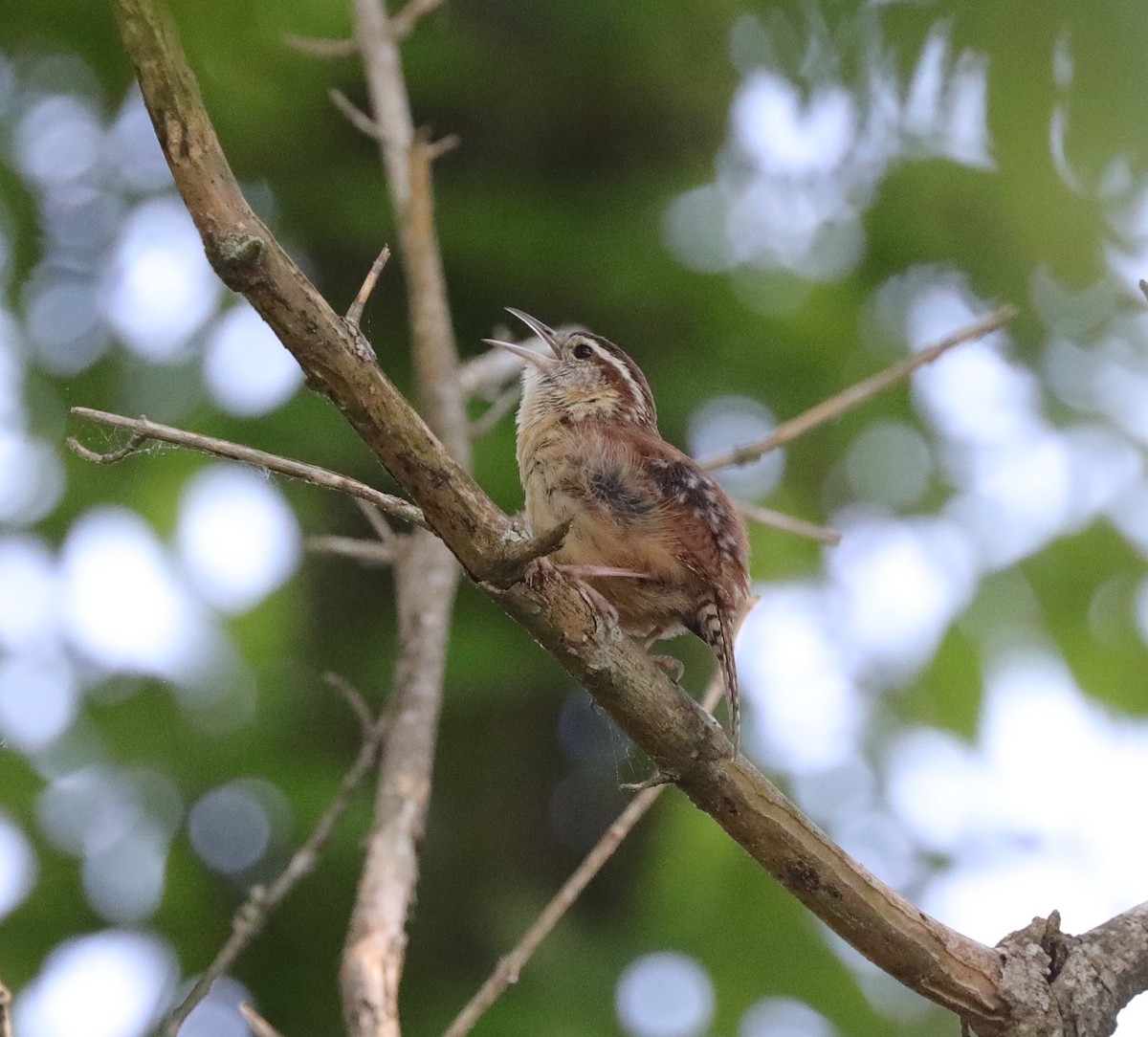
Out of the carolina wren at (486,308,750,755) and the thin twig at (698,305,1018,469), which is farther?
the thin twig at (698,305,1018,469)

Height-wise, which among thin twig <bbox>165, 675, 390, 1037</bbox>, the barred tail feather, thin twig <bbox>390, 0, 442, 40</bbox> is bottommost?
thin twig <bbox>165, 675, 390, 1037</bbox>

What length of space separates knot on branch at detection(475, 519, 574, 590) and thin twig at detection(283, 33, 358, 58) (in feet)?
6.81

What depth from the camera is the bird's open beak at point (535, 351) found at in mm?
4277

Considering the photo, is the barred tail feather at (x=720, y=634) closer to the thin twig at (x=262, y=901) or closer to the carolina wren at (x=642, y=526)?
the carolina wren at (x=642, y=526)

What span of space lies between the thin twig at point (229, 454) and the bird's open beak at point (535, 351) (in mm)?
1919

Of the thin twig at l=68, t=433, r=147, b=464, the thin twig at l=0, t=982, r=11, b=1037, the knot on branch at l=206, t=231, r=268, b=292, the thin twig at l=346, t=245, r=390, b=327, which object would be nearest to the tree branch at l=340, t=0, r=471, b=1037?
the thin twig at l=0, t=982, r=11, b=1037

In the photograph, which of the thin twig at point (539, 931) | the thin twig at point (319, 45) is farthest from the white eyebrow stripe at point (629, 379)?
the thin twig at point (319, 45)

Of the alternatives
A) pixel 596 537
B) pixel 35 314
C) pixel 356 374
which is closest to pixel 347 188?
pixel 35 314

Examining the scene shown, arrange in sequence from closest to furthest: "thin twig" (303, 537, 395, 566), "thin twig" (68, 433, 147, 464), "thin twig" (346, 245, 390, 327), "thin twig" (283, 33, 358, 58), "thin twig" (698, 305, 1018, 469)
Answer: "thin twig" (346, 245, 390, 327), "thin twig" (68, 433, 147, 464), "thin twig" (283, 33, 358, 58), "thin twig" (698, 305, 1018, 469), "thin twig" (303, 537, 395, 566)

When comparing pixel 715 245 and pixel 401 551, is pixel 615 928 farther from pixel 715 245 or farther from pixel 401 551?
pixel 715 245

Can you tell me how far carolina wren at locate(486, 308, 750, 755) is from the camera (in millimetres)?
3266

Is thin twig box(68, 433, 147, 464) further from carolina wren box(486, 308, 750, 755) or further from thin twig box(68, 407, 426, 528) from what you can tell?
carolina wren box(486, 308, 750, 755)

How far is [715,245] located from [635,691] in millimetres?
2422

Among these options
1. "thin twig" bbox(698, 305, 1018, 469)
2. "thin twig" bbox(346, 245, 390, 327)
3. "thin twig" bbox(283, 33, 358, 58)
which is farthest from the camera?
"thin twig" bbox(698, 305, 1018, 469)
